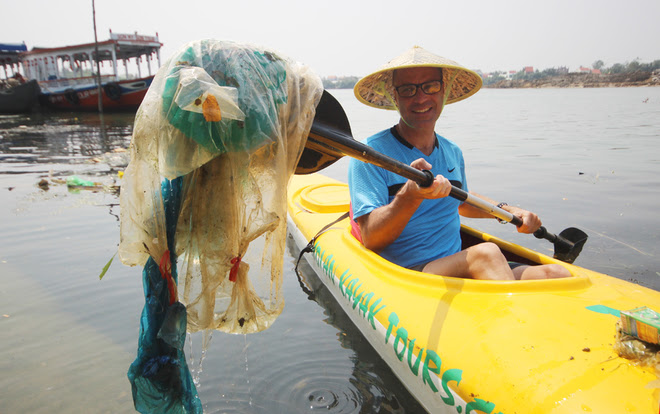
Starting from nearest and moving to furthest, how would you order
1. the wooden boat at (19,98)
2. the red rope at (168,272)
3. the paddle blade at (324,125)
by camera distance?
1. the red rope at (168,272)
2. the paddle blade at (324,125)
3. the wooden boat at (19,98)

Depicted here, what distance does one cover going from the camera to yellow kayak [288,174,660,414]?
153 cm

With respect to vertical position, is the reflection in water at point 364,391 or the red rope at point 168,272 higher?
the red rope at point 168,272

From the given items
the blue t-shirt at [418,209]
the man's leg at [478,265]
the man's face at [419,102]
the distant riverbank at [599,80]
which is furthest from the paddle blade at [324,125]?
the distant riverbank at [599,80]

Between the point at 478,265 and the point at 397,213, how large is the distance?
1.76 feet

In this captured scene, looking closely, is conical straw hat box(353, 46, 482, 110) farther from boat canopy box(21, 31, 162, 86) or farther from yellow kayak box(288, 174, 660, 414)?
boat canopy box(21, 31, 162, 86)

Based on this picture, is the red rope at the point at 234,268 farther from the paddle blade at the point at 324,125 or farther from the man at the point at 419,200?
the man at the point at 419,200

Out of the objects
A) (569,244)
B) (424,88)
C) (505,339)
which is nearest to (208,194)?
(505,339)

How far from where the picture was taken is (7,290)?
12.1ft

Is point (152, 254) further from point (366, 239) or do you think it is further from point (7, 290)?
point (7, 290)

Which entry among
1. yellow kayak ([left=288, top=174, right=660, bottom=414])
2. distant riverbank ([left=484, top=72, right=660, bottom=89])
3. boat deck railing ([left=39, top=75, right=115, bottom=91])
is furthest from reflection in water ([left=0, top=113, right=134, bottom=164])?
distant riverbank ([left=484, top=72, right=660, bottom=89])

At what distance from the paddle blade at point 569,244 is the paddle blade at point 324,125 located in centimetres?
259

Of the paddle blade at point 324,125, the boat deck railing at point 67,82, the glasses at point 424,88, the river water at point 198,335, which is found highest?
the glasses at point 424,88

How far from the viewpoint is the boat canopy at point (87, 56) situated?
76.6ft

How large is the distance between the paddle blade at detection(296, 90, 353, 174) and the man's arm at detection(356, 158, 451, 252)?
459 millimetres
